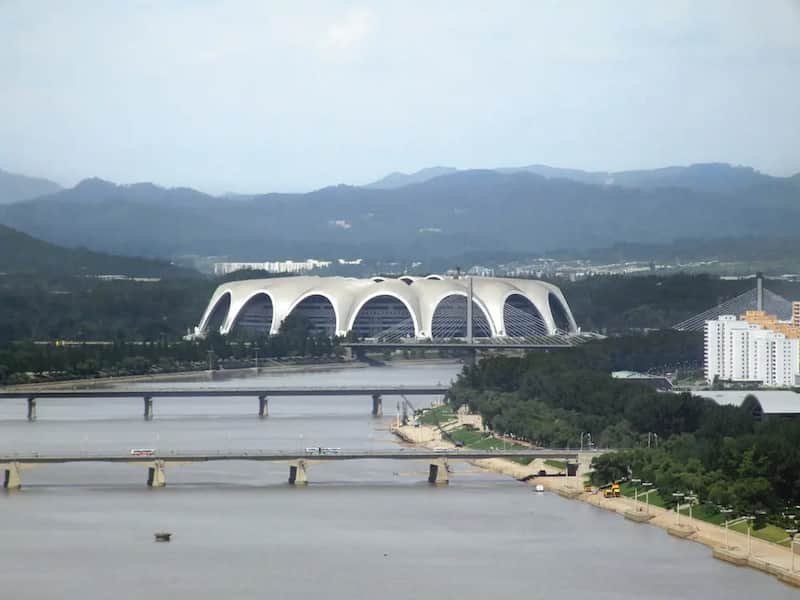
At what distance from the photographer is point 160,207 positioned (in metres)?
103

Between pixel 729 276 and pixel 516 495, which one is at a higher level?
pixel 729 276

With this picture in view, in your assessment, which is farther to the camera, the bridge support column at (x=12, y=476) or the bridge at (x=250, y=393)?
the bridge at (x=250, y=393)

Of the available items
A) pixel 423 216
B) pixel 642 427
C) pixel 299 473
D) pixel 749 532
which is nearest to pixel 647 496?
pixel 749 532

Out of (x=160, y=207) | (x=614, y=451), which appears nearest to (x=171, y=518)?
(x=614, y=451)

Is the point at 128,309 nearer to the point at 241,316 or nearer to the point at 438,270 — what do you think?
the point at 241,316

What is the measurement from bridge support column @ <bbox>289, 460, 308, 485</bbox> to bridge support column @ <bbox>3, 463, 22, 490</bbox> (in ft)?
9.96

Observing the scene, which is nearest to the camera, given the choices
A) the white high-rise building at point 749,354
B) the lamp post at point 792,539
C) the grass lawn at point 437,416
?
the lamp post at point 792,539

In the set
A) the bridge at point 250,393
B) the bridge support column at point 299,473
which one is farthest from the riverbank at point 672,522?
the bridge at point 250,393

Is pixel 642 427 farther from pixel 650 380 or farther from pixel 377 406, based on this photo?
pixel 377 406

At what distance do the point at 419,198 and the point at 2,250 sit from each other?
51219 mm

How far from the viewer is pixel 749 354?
1551 inches

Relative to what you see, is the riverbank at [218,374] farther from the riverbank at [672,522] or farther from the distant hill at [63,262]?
the distant hill at [63,262]

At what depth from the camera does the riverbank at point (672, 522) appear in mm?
19719

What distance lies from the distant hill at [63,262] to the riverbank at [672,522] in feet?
139
